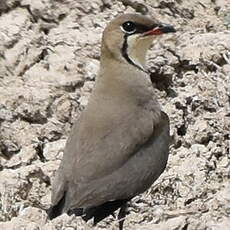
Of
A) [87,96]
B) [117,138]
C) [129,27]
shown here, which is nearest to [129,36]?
[129,27]

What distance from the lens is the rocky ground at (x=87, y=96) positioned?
291 inches

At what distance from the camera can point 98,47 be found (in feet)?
28.8

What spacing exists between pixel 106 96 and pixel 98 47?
61.9 inches

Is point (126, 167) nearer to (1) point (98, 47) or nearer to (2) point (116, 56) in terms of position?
(2) point (116, 56)

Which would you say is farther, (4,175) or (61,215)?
(4,175)

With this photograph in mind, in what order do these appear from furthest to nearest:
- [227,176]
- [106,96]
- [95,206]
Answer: [227,176]
[106,96]
[95,206]

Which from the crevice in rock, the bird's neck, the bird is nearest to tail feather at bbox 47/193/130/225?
the bird

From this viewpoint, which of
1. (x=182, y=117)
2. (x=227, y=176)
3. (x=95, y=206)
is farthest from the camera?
(x=182, y=117)

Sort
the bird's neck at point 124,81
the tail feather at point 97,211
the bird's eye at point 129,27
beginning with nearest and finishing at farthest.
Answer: the tail feather at point 97,211 < the bird's neck at point 124,81 < the bird's eye at point 129,27

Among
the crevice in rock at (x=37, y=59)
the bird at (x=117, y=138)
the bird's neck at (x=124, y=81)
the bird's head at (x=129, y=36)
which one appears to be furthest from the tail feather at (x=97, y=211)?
the crevice in rock at (x=37, y=59)

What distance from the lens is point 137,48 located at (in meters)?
7.57

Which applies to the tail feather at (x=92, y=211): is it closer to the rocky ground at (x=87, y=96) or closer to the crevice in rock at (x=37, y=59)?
the rocky ground at (x=87, y=96)

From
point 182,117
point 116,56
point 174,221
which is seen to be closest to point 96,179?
point 174,221

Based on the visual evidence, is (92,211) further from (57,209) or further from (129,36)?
(129,36)
